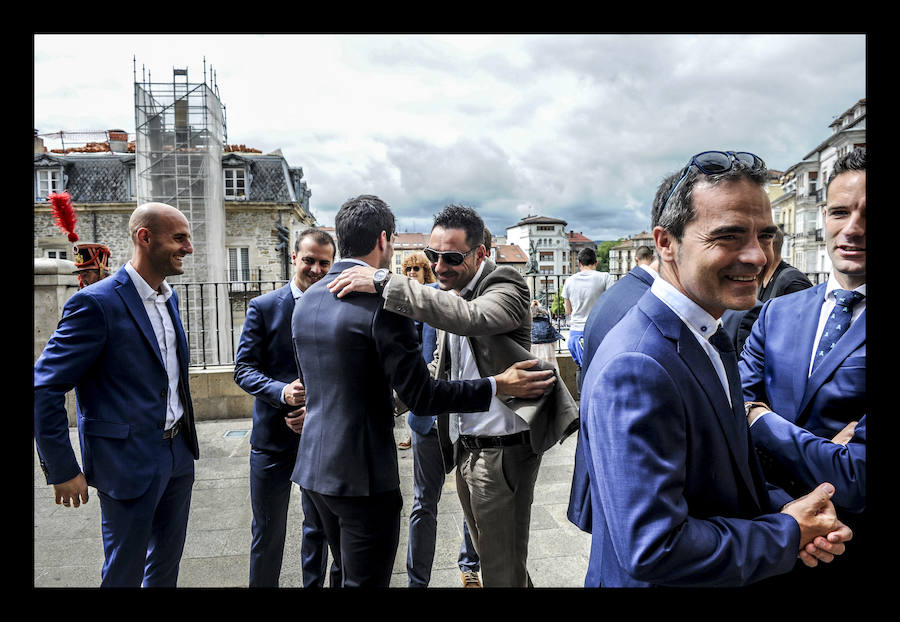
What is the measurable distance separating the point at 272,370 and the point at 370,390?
133 cm

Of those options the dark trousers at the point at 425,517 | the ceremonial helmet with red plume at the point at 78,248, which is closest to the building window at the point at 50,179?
the ceremonial helmet with red plume at the point at 78,248

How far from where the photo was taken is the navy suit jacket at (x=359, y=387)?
7.11 ft

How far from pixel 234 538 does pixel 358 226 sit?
3.00 metres

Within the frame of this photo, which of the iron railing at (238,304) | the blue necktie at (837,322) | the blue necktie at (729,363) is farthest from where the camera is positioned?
the iron railing at (238,304)

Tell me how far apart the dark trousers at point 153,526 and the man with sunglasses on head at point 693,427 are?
2131 millimetres

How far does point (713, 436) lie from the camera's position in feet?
4.11

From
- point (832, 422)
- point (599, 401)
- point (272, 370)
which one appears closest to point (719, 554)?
point (599, 401)

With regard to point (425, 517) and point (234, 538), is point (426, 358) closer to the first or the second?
point (425, 517)

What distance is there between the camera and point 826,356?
1839 millimetres

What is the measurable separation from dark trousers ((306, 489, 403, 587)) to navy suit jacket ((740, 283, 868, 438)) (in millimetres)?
1570

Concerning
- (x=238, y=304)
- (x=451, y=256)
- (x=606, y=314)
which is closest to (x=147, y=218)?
(x=451, y=256)

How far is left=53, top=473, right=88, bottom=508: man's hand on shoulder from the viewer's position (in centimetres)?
237

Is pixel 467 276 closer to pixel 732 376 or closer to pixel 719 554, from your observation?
pixel 732 376

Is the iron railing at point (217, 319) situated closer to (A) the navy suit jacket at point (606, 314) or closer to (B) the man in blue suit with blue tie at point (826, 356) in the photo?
(A) the navy suit jacket at point (606, 314)
